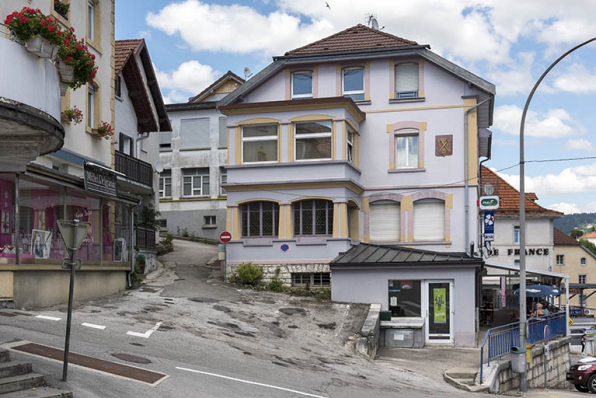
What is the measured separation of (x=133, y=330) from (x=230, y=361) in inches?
106

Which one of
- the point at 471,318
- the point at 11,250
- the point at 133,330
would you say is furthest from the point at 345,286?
A: the point at 11,250

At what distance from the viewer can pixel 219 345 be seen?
1777 cm

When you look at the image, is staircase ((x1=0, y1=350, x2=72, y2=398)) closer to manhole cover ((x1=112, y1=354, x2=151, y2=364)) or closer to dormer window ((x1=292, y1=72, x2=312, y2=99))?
manhole cover ((x1=112, y1=354, x2=151, y2=364))

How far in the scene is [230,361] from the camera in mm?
16234

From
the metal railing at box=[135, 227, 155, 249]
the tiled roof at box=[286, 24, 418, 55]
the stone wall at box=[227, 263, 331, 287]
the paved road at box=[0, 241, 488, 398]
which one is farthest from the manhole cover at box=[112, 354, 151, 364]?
the tiled roof at box=[286, 24, 418, 55]

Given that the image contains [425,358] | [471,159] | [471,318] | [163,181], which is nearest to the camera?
[425,358]

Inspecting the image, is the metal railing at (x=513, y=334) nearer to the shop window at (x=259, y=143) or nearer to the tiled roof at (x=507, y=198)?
the shop window at (x=259, y=143)

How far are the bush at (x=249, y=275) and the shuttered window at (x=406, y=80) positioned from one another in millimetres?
9010

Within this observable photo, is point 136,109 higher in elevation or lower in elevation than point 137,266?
higher

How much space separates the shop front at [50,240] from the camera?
17750 millimetres

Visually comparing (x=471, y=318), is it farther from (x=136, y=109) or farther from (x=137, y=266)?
(x=136, y=109)

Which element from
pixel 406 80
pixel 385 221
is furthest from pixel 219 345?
pixel 406 80

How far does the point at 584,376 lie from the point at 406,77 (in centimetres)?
1324

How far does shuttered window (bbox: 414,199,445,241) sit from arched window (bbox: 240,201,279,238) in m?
5.65
